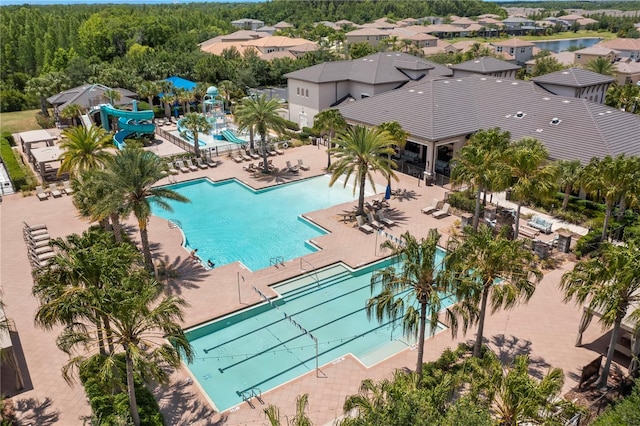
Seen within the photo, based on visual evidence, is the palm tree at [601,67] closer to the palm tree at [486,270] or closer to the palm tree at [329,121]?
the palm tree at [329,121]

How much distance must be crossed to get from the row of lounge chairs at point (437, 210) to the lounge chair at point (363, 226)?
178 inches

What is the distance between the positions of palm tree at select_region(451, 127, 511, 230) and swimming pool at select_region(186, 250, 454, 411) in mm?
6696

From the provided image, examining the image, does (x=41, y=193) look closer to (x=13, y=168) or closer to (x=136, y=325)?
(x=13, y=168)

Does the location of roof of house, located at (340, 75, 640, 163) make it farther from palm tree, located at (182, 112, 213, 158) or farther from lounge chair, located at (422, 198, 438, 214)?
palm tree, located at (182, 112, 213, 158)

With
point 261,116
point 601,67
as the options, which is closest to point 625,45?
point 601,67

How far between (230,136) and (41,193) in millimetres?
18490

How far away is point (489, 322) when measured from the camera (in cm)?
2072

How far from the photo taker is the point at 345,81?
1935 inches

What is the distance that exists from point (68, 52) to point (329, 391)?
76694 millimetres

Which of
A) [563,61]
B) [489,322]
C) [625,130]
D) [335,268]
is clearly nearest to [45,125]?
[335,268]

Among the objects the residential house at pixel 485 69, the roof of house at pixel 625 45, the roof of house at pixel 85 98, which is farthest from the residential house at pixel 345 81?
the roof of house at pixel 625 45

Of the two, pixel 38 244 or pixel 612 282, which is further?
pixel 38 244

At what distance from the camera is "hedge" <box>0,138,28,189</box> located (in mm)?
36219

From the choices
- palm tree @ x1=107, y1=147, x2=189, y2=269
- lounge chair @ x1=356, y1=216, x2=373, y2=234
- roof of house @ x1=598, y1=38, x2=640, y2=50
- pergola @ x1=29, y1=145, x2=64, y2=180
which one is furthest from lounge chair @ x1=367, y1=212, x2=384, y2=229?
roof of house @ x1=598, y1=38, x2=640, y2=50
